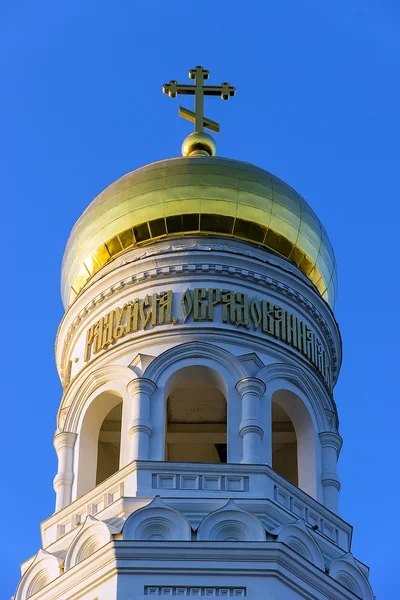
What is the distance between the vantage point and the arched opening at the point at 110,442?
20.8 m

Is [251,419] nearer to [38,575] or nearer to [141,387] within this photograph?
[141,387]

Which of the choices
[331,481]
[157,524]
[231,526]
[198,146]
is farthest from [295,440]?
[198,146]

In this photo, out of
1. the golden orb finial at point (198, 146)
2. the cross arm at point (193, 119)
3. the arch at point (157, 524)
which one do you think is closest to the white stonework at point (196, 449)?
the arch at point (157, 524)

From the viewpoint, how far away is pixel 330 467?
20.0m

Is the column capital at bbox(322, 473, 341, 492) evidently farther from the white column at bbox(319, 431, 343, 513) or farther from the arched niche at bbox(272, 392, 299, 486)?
the arched niche at bbox(272, 392, 299, 486)

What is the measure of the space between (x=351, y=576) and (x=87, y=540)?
8.77ft

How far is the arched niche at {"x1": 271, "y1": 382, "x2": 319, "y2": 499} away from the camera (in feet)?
65.2

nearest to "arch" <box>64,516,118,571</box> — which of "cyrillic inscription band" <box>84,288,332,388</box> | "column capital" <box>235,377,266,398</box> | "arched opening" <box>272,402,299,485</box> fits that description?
"column capital" <box>235,377,266,398</box>

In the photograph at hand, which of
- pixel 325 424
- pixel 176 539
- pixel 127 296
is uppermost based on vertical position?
pixel 127 296

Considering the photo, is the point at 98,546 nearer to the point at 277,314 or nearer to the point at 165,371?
the point at 165,371

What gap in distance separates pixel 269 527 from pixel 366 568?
133cm

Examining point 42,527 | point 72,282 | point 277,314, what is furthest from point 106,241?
point 42,527

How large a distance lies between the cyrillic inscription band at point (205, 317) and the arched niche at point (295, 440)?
639 millimetres

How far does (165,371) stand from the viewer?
19859 millimetres
